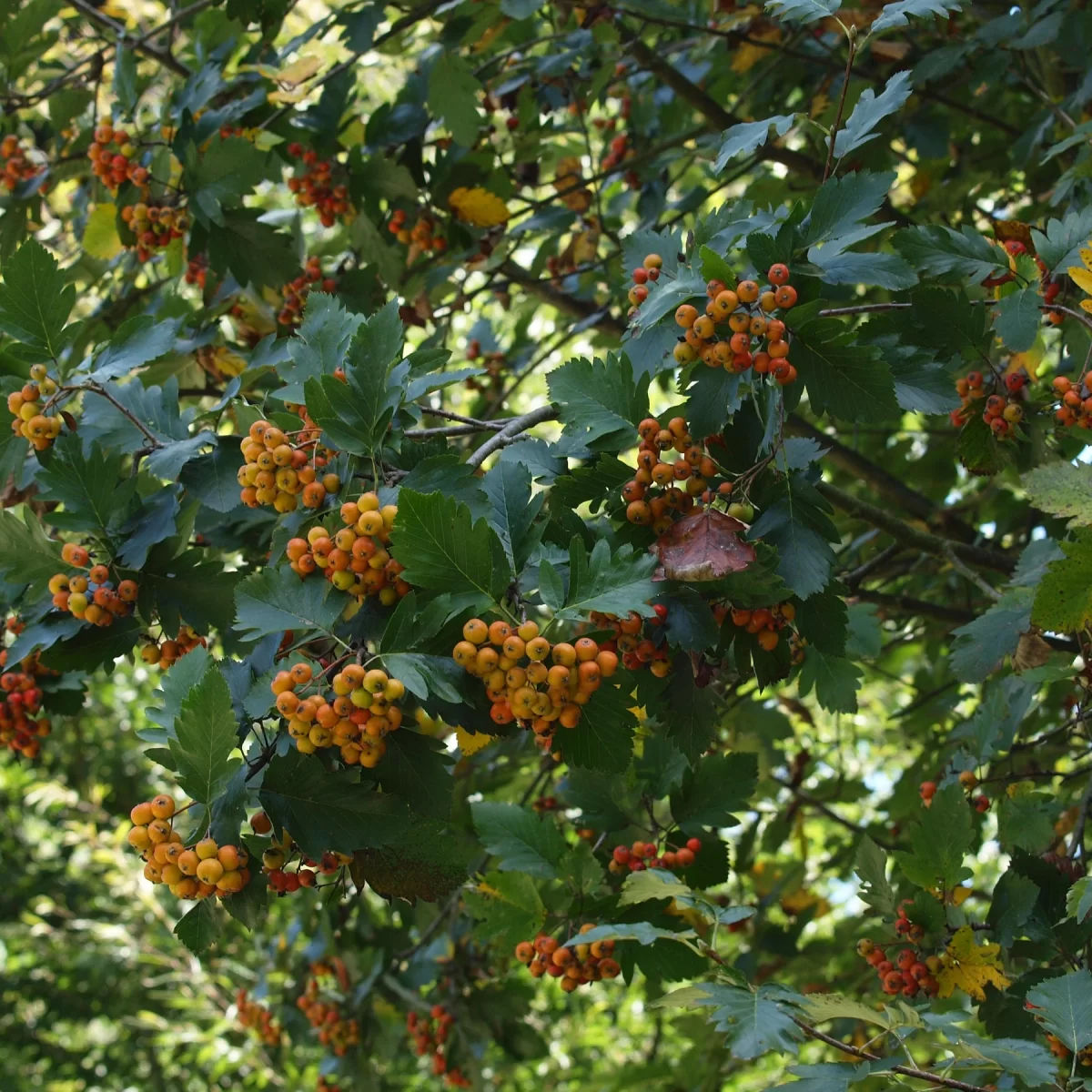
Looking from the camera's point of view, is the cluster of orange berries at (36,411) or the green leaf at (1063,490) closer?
the green leaf at (1063,490)

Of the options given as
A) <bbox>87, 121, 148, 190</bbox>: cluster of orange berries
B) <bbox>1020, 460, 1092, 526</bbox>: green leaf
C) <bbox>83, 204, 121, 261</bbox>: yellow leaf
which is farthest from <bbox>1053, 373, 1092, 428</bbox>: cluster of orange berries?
<bbox>83, 204, 121, 261</bbox>: yellow leaf

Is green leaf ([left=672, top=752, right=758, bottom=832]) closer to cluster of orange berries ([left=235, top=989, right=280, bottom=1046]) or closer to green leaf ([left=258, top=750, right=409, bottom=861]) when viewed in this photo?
green leaf ([left=258, top=750, right=409, bottom=861])

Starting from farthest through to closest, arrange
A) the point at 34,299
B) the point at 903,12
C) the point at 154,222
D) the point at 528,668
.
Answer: the point at 154,222
the point at 34,299
the point at 903,12
the point at 528,668

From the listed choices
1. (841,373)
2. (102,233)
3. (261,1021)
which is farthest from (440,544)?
(261,1021)

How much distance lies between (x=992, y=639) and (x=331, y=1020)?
2183mm

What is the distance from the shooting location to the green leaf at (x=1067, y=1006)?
4.60ft

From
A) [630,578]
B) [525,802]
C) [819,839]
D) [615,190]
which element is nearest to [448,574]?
[630,578]

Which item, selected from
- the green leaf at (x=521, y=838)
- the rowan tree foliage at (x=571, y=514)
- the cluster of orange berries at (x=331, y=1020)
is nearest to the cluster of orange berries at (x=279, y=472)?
the rowan tree foliage at (x=571, y=514)

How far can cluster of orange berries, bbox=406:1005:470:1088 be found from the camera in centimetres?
291

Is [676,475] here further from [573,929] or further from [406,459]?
[573,929]

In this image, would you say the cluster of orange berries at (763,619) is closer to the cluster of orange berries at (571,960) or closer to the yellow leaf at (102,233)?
the cluster of orange berries at (571,960)

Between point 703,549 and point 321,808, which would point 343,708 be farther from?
point 703,549

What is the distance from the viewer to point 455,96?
272 centimetres

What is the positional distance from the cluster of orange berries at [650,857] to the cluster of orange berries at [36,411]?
1.21m
